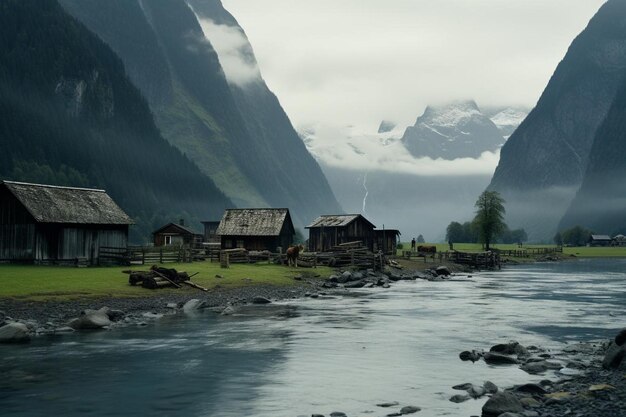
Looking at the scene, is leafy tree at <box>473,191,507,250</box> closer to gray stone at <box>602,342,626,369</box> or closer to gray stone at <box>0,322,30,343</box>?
gray stone at <box>602,342,626,369</box>

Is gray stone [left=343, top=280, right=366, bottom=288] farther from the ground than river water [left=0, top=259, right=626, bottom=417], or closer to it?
farther from the ground

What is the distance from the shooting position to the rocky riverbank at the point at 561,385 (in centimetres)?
1962

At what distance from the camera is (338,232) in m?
100

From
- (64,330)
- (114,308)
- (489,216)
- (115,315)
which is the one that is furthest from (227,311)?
(489,216)

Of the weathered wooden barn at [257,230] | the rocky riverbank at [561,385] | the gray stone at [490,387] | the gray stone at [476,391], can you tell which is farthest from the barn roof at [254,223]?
the gray stone at [476,391]

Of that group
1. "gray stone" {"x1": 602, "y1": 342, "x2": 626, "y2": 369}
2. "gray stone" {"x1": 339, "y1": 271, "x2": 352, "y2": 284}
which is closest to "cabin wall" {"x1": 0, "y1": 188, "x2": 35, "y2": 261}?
"gray stone" {"x1": 339, "y1": 271, "x2": 352, "y2": 284}

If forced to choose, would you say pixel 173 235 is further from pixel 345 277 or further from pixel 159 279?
pixel 159 279

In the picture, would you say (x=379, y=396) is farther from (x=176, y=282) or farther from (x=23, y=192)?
(x=23, y=192)

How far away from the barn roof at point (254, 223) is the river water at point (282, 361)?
41.5 meters

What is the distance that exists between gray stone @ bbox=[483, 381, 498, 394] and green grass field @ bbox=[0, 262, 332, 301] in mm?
26992

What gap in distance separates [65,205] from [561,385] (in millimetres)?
51759

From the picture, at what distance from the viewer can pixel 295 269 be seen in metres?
72.4

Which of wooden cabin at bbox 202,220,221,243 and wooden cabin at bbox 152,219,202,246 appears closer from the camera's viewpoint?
wooden cabin at bbox 152,219,202,246

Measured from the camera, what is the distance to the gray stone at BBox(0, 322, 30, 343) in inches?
1216
